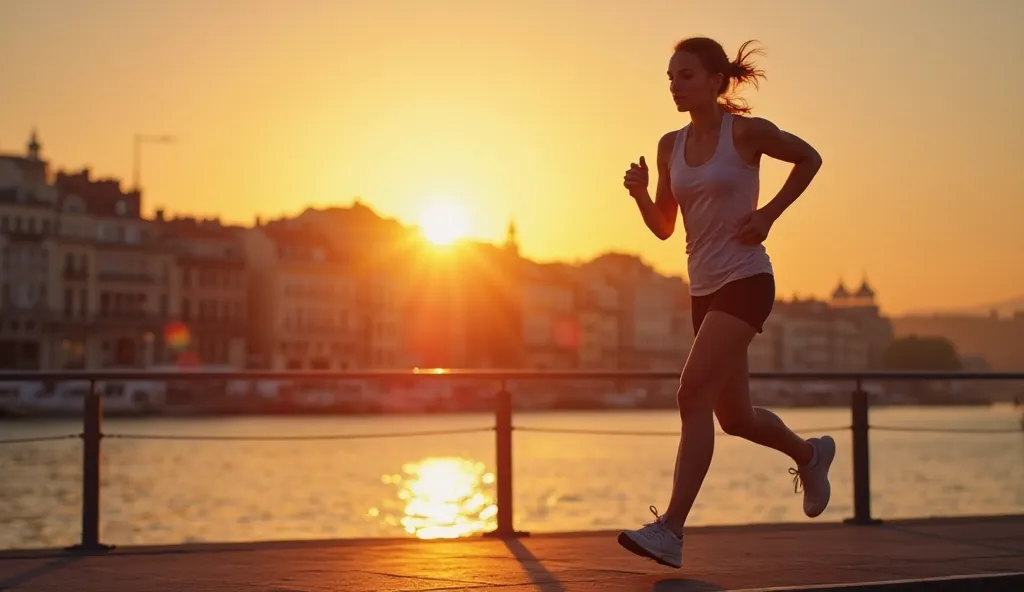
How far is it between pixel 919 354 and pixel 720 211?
16695cm

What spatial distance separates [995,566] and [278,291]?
344 ft

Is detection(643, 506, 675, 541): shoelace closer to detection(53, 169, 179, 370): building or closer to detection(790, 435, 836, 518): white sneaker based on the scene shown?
detection(790, 435, 836, 518): white sneaker

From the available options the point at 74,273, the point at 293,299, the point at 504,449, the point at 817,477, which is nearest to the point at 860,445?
the point at 504,449

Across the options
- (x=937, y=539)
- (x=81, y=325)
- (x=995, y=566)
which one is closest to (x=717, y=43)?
(x=995, y=566)

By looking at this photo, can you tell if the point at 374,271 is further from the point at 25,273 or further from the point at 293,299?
the point at 25,273

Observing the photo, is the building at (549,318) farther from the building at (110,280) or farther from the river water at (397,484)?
the building at (110,280)

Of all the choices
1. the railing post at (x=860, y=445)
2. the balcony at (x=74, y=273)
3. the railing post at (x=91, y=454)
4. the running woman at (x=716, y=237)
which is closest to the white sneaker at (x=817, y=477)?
the running woman at (x=716, y=237)

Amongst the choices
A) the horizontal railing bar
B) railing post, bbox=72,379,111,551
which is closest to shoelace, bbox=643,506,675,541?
the horizontal railing bar

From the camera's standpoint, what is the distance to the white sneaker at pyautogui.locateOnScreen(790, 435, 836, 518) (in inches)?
262

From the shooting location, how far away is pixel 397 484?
55.3 metres

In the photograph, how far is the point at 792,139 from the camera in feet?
20.3

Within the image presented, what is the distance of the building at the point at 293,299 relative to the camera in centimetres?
11012

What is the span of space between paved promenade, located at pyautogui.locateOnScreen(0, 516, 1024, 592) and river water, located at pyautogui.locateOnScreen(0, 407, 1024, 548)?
280 inches

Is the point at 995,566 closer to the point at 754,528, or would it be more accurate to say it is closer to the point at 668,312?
the point at 754,528
